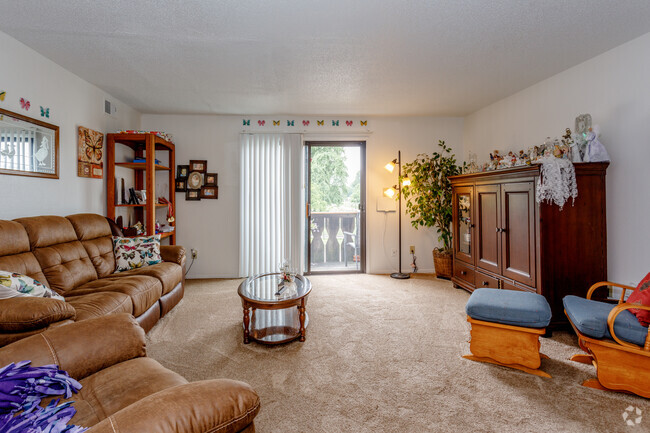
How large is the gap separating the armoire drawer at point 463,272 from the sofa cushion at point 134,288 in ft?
10.8

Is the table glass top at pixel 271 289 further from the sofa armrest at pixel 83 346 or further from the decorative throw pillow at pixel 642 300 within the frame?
the decorative throw pillow at pixel 642 300

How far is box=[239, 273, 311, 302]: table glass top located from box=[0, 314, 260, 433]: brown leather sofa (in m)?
1.01

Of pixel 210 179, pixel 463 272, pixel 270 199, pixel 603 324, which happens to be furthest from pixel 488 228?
pixel 210 179

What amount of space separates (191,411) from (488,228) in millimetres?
3334

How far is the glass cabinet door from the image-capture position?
12.2ft

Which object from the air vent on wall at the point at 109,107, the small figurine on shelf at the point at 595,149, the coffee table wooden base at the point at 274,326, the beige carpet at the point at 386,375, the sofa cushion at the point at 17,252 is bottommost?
the beige carpet at the point at 386,375

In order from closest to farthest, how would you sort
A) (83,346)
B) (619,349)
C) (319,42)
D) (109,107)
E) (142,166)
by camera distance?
(83,346)
(619,349)
(319,42)
(109,107)
(142,166)

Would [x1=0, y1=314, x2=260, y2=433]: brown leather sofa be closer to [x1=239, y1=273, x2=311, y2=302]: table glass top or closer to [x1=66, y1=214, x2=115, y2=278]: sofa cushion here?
[x1=239, y1=273, x2=311, y2=302]: table glass top

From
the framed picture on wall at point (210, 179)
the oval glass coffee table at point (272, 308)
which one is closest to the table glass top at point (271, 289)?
the oval glass coffee table at point (272, 308)

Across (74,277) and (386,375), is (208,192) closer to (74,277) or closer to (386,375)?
(74,277)

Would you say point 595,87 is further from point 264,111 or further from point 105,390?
point 105,390

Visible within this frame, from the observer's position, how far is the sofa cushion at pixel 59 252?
2.36 m

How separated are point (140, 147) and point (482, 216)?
4.36 meters

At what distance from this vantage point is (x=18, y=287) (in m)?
1.84
